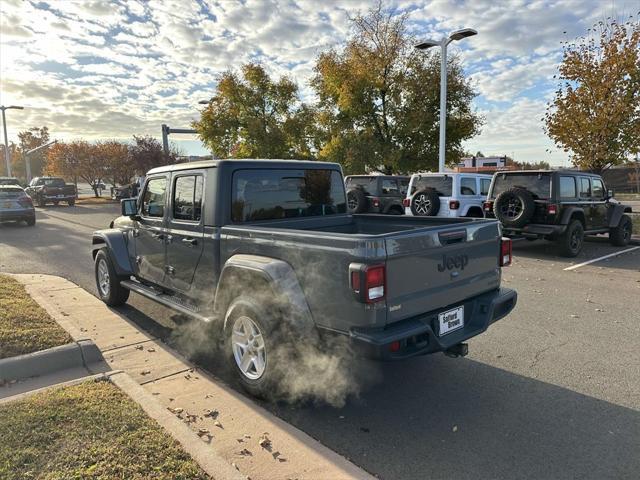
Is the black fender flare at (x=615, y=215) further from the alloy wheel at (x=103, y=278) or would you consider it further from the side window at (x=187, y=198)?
the alloy wheel at (x=103, y=278)

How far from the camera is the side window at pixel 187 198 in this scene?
4.23 metres

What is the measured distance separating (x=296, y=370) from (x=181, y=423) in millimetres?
870

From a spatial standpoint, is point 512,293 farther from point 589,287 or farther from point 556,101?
point 556,101

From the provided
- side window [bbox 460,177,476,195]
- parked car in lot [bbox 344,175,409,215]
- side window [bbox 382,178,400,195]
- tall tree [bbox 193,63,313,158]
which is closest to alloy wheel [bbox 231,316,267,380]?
side window [bbox 460,177,476,195]

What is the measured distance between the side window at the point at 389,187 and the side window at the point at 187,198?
433 inches

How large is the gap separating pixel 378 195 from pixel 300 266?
39.5 ft

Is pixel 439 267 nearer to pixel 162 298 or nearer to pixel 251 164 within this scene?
pixel 251 164

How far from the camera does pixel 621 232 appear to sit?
11.1 metres

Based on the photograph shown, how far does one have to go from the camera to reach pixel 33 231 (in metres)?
15.1

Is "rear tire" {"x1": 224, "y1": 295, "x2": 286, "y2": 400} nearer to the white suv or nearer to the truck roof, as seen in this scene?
the truck roof

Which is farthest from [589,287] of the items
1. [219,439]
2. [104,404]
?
[104,404]

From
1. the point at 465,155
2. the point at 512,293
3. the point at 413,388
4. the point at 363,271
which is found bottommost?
the point at 413,388

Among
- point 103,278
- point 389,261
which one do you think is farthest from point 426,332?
point 103,278

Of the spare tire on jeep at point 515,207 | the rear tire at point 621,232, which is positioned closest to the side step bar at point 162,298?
the spare tire on jeep at point 515,207
